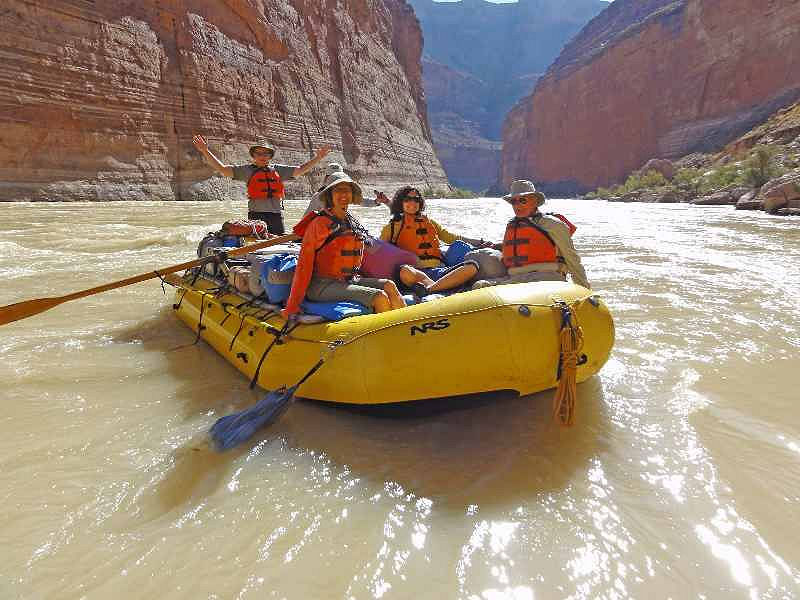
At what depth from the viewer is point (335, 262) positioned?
2787 millimetres

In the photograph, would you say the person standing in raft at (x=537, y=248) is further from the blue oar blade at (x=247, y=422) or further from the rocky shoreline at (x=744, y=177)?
the rocky shoreline at (x=744, y=177)

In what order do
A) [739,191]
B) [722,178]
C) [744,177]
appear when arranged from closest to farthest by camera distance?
[739,191] → [744,177] → [722,178]

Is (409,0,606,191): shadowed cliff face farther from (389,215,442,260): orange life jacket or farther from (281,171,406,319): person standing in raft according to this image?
(281,171,406,319): person standing in raft

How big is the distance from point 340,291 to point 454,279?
910 millimetres

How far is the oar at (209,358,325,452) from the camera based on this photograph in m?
2.16

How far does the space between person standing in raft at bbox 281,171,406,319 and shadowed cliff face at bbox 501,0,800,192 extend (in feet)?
133

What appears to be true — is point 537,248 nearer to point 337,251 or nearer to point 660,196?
point 337,251

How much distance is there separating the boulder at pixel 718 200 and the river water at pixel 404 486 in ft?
66.8

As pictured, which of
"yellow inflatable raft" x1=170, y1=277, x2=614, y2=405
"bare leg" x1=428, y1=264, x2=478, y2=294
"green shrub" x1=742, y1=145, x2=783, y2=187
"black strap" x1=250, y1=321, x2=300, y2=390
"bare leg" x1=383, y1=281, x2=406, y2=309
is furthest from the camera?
"green shrub" x1=742, y1=145, x2=783, y2=187

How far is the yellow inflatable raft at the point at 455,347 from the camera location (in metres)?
2.04

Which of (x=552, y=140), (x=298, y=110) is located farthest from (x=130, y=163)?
(x=552, y=140)

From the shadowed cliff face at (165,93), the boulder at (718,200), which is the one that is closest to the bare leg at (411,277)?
the shadowed cliff face at (165,93)

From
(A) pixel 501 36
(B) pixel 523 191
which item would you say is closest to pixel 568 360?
(B) pixel 523 191

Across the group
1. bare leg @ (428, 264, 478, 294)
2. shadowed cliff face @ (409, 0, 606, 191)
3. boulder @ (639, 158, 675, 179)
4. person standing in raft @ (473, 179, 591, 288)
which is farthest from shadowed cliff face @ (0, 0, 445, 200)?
shadowed cliff face @ (409, 0, 606, 191)
